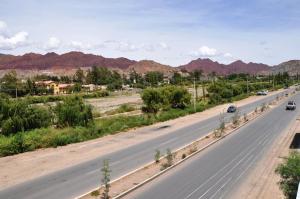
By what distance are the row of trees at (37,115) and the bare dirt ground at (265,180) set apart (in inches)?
792

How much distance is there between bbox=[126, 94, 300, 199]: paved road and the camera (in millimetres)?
17281

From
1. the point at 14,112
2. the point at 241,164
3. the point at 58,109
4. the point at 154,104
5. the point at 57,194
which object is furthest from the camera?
the point at 154,104

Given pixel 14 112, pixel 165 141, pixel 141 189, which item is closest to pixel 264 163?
pixel 141 189

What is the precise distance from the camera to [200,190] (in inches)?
698

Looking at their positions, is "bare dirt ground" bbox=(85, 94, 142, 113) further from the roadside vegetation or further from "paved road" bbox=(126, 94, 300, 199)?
"paved road" bbox=(126, 94, 300, 199)

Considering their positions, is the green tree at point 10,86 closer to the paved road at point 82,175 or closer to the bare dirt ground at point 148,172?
the paved road at point 82,175

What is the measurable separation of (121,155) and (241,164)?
7.67m

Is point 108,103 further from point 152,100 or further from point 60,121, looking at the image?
point 60,121

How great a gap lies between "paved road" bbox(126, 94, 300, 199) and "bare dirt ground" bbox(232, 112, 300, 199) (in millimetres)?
402

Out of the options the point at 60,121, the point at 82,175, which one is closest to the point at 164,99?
the point at 60,121

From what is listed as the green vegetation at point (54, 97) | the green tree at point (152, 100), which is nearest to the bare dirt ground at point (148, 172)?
the green tree at point (152, 100)

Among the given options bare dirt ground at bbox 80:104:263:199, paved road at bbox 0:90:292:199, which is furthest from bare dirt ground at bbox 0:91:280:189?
bare dirt ground at bbox 80:104:263:199

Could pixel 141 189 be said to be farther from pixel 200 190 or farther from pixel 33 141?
pixel 33 141

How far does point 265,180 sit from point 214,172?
2682 mm
